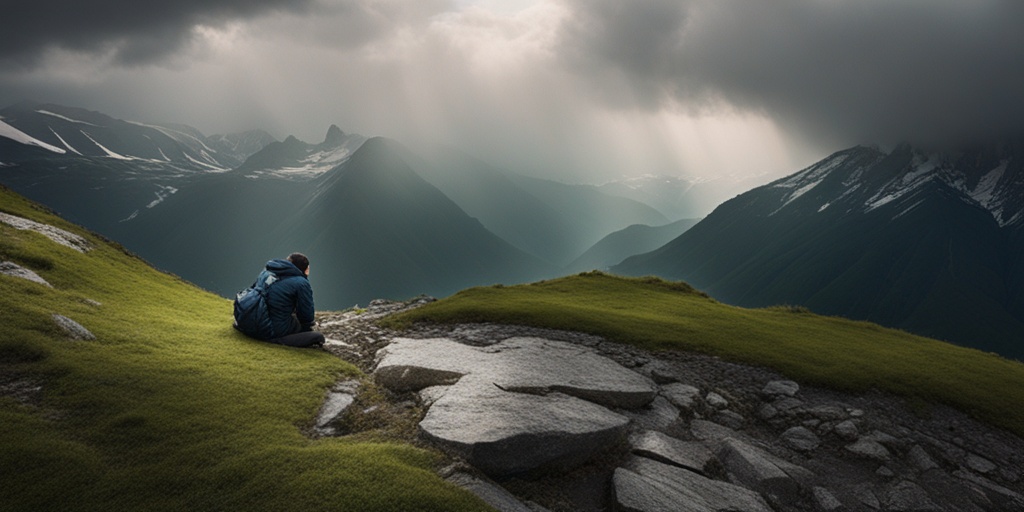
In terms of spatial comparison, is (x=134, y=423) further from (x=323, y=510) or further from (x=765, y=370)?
(x=765, y=370)

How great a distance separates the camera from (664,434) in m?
12.7

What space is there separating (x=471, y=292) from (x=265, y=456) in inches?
888

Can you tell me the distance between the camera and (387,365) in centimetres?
1461

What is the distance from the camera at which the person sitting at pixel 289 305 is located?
15.5 meters

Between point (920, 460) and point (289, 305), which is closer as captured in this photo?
point (920, 460)

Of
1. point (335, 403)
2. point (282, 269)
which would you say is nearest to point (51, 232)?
point (282, 269)

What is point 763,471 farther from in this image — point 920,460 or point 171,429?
point 171,429

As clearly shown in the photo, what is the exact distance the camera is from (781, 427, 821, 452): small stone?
45.1 feet

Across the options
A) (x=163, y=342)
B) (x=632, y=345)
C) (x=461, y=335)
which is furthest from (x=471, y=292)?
(x=163, y=342)

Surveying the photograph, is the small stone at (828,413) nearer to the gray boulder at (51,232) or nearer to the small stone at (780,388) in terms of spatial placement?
the small stone at (780,388)

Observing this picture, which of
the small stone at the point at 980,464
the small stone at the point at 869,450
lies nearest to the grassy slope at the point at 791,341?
the small stone at the point at 980,464

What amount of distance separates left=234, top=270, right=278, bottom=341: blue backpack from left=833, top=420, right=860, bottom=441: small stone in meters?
18.6

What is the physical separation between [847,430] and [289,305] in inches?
725

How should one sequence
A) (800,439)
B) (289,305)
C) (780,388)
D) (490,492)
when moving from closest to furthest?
(490,492) → (800,439) → (289,305) → (780,388)
